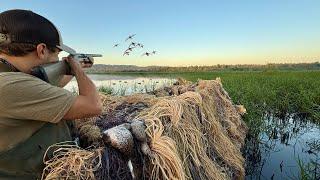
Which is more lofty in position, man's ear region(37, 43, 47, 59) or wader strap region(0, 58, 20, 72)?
man's ear region(37, 43, 47, 59)

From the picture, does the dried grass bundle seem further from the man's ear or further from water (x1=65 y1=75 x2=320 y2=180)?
water (x1=65 y1=75 x2=320 y2=180)

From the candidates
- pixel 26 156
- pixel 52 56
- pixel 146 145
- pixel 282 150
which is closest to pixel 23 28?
pixel 52 56

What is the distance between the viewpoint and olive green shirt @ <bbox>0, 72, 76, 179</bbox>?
80.1 inches

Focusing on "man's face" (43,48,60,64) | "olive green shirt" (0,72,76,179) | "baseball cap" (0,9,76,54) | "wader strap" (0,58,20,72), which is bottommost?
"olive green shirt" (0,72,76,179)

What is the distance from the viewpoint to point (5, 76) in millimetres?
2072

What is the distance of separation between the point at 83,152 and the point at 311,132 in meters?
6.64

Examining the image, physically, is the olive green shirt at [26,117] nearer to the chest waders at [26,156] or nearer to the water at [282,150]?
the chest waders at [26,156]

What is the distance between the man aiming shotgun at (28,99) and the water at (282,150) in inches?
125

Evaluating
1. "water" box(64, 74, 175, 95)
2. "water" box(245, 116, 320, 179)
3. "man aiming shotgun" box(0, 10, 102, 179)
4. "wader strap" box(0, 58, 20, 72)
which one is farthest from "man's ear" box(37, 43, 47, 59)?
"water" box(64, 74, 175, 95)

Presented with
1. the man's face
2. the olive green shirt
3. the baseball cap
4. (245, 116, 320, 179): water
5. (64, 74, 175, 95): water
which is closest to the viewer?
the olive green shirt

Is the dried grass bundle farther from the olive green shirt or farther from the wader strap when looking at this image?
the wader strap

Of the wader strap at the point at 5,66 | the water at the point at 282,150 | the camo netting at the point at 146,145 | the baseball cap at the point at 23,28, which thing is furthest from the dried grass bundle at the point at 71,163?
the water at the point at 282,150

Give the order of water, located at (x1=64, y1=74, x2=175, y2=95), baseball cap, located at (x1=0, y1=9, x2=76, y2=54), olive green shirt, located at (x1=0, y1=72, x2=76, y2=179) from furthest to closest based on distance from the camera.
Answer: water, located at (x1=64, y1=74, x2=175, y2=95) < baseball cap, located at (x1=0, y1=9, x2=76, y2=54) < olive green shirt, located at (x1=0, y1=72, x2=76, y2=179)

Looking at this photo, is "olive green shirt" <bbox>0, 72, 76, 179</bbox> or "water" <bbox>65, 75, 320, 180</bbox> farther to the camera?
"water" <bbox>65, 75, 320, 180</bbox>
